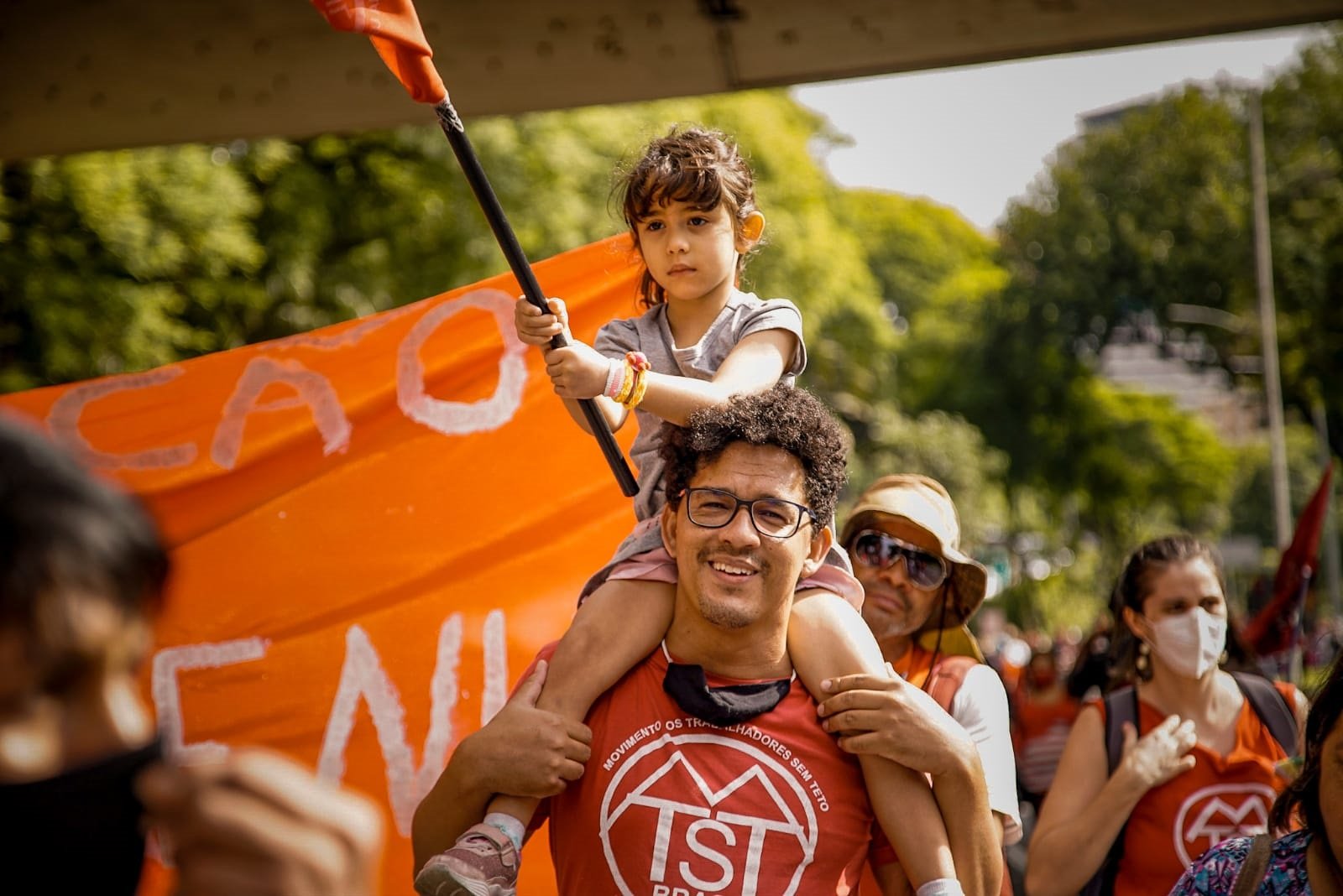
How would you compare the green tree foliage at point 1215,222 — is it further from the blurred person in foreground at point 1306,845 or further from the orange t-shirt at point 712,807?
the orange t-shirt at point 712,807

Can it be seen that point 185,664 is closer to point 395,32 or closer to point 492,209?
point 492,209

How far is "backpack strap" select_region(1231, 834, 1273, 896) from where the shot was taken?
301cm

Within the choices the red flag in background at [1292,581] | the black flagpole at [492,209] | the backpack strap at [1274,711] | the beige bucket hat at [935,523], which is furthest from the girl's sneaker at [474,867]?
the red flag in background at [1292,581]

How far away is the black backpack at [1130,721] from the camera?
418cm

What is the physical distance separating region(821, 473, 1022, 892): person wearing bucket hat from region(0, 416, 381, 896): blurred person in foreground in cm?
274

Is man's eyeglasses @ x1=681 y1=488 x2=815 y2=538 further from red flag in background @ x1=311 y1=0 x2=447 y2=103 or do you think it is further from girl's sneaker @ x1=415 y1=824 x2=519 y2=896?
red flag in background @ x1=311 y1=0 x2=447 y2=103

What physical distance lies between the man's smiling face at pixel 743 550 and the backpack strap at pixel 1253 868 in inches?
43.8

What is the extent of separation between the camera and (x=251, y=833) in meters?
1.20

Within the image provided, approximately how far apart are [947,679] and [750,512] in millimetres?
1109

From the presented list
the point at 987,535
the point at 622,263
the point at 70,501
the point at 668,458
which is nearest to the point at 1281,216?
the point at 987,535

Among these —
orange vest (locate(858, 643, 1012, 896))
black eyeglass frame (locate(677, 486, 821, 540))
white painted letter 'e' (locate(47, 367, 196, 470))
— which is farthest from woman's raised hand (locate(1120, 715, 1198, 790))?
white painted letter 'e' (locate(47, 367, 196, 470))

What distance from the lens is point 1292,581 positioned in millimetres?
6484

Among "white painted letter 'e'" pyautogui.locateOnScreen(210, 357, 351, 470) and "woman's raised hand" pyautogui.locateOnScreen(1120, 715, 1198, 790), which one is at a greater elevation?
"white painted letter 'e'" pyautogui.locateOnScreen(210, 357, 351, 470)

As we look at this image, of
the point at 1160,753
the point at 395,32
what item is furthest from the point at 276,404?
the point at 1160,753
